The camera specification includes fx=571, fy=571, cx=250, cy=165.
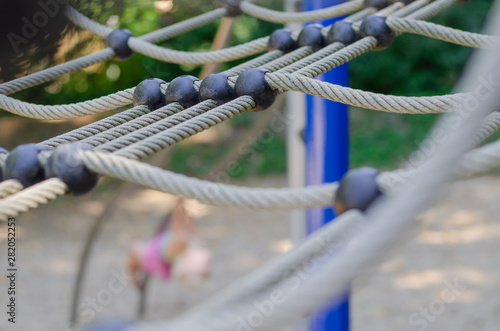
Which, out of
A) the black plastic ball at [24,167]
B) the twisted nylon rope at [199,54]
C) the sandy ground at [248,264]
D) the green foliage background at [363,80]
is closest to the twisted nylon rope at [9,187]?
the black plastic ball at [24,167]

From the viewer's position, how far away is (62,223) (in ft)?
8.83

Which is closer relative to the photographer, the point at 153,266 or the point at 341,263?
the point at 341,263

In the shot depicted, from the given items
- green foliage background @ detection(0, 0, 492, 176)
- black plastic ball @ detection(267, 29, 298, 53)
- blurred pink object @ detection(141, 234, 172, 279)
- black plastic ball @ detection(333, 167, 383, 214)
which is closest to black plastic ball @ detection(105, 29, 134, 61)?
black plastic ball @ detection(267, 29, 298, 53)

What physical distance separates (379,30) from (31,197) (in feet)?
1.85

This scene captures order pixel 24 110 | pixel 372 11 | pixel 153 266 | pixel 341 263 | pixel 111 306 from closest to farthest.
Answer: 1. pixel 341 263
2. pixel 24 110
3. pixel 372 11
4. pixel 153 266
5. pixel 111 306

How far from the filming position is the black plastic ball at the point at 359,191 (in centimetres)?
38

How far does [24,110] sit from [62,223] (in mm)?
2072

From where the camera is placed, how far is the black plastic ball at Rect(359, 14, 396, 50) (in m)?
0.81

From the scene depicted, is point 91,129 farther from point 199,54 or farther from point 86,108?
A: point 199,54

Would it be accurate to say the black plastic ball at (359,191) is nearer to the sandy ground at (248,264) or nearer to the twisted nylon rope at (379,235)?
the twisted nylon rope at (379,235)

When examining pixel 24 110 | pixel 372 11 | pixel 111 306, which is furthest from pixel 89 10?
pixel 111 306

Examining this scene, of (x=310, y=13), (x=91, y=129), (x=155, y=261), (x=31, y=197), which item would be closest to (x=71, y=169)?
(x=31, y=197)

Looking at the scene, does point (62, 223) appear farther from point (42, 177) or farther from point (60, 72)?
point (42, 177)

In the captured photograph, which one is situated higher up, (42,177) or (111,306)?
(42,177)
